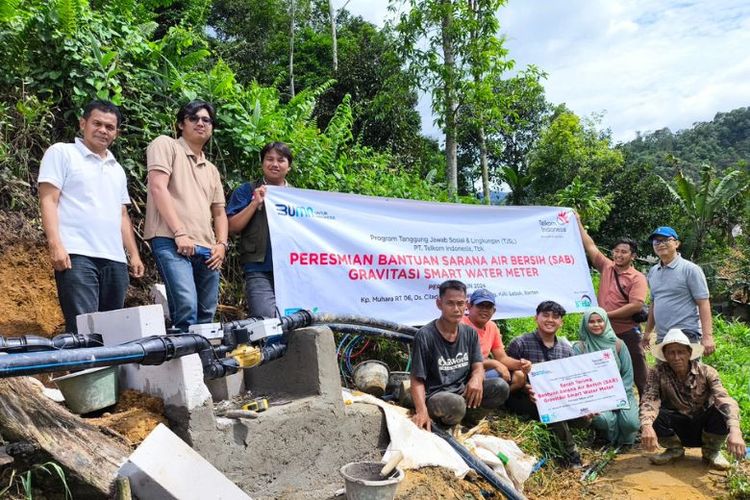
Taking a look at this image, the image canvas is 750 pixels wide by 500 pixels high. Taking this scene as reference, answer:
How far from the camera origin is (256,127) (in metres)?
4.93

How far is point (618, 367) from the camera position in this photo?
187 inches

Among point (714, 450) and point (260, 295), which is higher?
point (260, 295)

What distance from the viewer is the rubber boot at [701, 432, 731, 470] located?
4301 millimetres

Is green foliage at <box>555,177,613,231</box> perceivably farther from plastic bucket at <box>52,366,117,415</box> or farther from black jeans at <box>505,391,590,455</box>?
plastic bucket at <box>52,366,117,415</box>

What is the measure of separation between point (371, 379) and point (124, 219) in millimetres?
2122

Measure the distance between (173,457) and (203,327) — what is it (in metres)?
0.68

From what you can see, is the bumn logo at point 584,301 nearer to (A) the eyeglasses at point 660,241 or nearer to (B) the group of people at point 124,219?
(A) the eyeglasses at point 660,241

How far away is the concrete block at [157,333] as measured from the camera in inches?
104

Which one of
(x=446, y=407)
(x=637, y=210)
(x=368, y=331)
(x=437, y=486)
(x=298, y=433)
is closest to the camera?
(x=298, y=433)

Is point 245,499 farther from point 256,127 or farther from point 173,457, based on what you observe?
point 256,127

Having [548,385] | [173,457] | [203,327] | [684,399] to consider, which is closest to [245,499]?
[173,457]

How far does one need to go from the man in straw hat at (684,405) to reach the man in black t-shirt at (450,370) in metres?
1.25

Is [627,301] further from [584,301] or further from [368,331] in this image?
[368,331]

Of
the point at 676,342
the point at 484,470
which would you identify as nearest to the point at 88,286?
the point at 484,470
